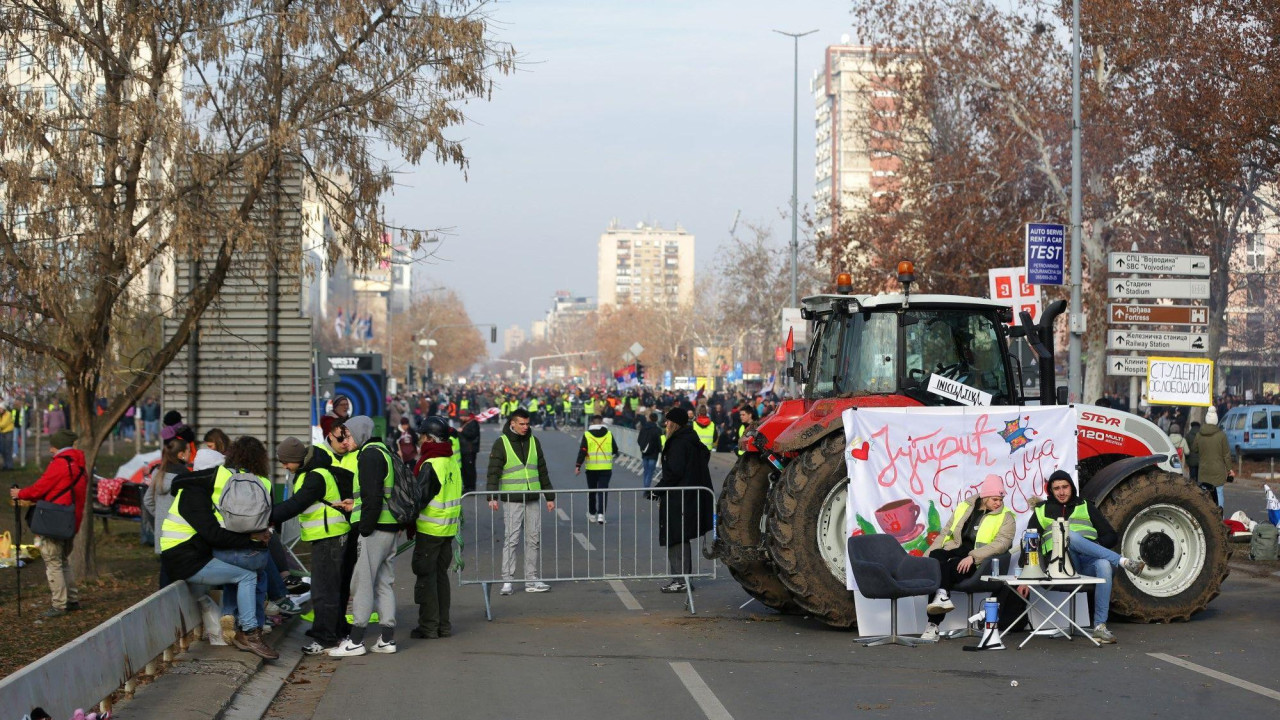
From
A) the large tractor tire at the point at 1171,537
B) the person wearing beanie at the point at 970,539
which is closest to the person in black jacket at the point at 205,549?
the person wearing beanie at the point at 970,539

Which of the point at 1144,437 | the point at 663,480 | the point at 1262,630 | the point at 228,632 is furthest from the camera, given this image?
the point at 663,480

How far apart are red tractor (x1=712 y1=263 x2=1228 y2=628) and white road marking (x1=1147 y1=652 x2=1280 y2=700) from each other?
1546 mm

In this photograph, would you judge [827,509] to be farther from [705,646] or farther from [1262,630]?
[1262,630]

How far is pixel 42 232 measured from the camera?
543 inches

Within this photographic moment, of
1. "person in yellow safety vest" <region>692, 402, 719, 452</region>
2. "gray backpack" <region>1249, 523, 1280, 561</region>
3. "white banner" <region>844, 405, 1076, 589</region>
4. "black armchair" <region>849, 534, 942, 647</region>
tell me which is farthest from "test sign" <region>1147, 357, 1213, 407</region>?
"black armchair" <region>849, 534, 942, 647</region>

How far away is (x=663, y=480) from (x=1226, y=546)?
5526mm

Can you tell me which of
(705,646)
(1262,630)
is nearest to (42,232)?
(705,646)

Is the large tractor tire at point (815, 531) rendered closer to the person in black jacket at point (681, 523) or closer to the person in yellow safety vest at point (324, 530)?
the person in black jacket at point (681, 523)

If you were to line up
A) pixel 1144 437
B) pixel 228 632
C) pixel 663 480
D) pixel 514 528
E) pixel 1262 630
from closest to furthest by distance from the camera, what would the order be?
1. pixel 228 632
2. pixel 1262 630
3. pixel 1144 437
4. pixel 514 528
5. pixel 663 480

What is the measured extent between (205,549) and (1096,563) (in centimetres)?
648

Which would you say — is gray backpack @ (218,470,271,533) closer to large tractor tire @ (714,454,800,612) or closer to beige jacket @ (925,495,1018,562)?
large tractor tire @ (714,454,800,612)

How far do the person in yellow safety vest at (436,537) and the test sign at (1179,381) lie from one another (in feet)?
52.6

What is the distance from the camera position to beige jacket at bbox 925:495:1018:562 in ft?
37.6

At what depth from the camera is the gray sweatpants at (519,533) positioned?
14016mm
